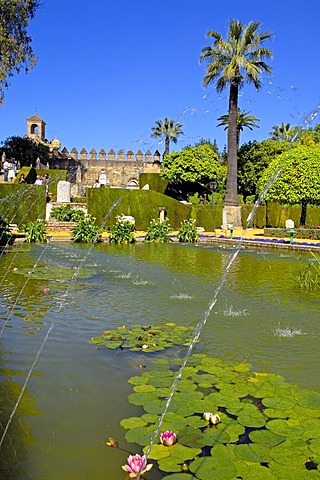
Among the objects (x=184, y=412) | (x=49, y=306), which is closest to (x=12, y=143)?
(x=49, y=306)

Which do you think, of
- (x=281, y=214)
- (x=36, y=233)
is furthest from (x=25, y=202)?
(x=281, y=214)

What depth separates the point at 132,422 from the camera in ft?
10.4

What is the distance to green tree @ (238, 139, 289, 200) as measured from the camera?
3797 cm

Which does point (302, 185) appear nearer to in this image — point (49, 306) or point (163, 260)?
point (163, 260)

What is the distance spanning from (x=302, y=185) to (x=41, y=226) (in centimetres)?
1378

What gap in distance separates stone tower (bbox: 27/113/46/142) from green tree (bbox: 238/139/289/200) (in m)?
30.2

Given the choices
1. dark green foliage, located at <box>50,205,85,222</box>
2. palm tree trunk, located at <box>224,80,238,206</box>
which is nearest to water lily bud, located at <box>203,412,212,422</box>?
dark green foliage, located at <box>50,205,85,222</box>

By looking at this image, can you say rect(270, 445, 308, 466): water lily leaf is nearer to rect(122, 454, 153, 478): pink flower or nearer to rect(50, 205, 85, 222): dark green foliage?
rect(122, 454, 153, 478): pink flower

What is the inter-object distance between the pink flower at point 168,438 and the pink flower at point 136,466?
278 mm

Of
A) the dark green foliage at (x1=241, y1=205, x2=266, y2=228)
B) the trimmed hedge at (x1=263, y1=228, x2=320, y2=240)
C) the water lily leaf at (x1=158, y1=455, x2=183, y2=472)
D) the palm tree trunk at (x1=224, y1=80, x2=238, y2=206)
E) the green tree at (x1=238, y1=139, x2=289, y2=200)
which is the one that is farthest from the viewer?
the green tree at (x1=238, y1=139, x2=289, y2=200)

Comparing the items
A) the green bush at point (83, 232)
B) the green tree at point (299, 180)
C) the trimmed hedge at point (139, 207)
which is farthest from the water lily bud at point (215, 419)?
the green tree at point (299, 180)

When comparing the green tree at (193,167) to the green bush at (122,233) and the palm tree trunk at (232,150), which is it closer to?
the palm tree trunk at (232,150)

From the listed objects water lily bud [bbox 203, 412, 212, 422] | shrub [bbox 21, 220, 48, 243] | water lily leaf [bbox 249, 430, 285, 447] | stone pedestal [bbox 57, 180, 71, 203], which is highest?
stone pedestal [bbox 57, 180, 71, 203]

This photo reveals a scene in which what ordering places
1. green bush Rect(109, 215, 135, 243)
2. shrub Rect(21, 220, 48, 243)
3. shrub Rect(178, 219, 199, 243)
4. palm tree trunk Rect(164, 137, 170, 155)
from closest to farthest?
shrub Rect(21, 220, 48, 243), green bush Rect(109, 215, 135, 243), shrub Rect(178, 219, 199, 243), palm tree trunk Rect(164, 137, 170, 155)
